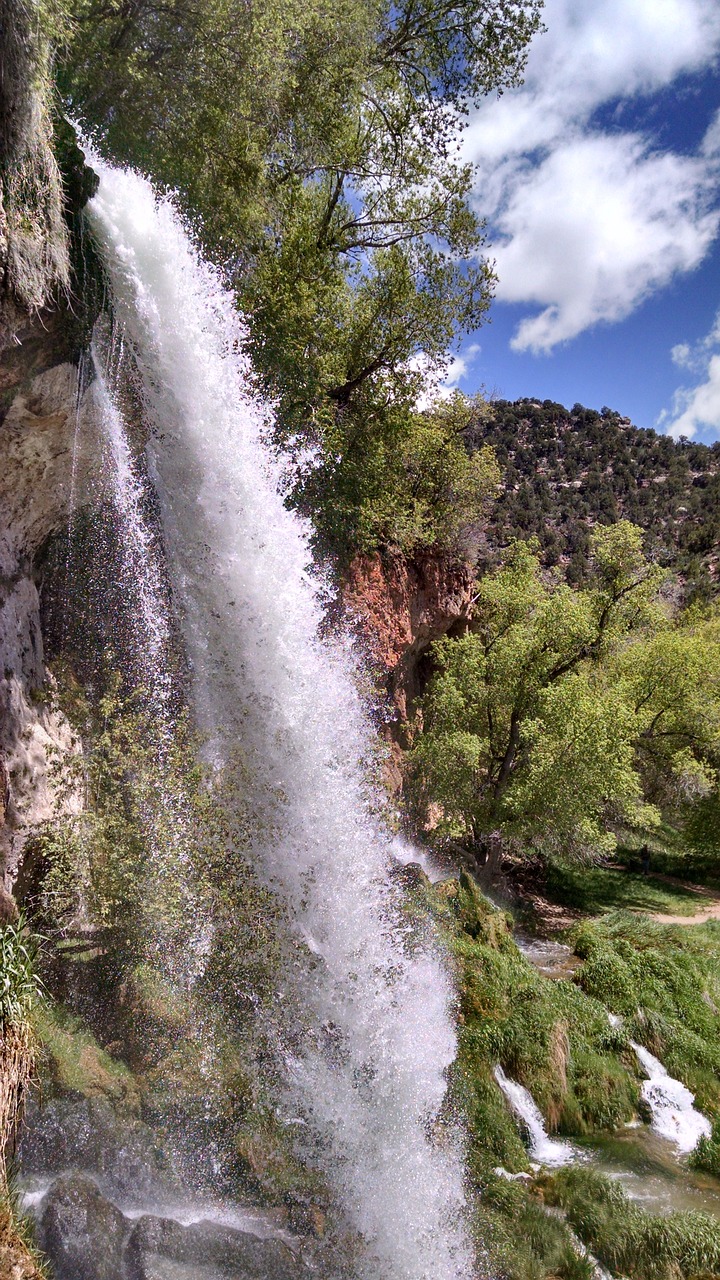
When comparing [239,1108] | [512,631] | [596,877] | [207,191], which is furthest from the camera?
[596,877]

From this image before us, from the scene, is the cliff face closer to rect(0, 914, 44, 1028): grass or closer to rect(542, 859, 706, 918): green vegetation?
rect(0, 914, 44, 1028): grass

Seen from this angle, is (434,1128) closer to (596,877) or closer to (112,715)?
(112,715)

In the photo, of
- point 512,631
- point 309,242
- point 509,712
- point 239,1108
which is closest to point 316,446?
point 309,242

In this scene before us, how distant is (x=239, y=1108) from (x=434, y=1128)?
2.15 metres

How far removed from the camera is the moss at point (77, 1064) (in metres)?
7.57

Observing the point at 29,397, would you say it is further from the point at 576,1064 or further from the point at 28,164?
the point at 576,1064

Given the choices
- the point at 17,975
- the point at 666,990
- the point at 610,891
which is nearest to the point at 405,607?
the point at 666,990

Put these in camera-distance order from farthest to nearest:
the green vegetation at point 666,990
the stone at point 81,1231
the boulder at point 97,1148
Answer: the green vegetation at point 666,990, the boulder at point 97,1148, the stone at point 81,1231

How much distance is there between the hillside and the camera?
60688 mm

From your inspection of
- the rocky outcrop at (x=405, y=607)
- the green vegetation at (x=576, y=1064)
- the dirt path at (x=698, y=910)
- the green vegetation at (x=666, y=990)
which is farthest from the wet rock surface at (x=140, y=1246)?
the dirt path at (x=698, y=910)

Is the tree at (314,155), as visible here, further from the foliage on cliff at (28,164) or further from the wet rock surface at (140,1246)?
the wet rock surface at (140,1246)

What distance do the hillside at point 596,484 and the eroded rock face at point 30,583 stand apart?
45.1m

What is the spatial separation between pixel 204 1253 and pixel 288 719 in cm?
568

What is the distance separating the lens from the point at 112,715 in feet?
31.0
